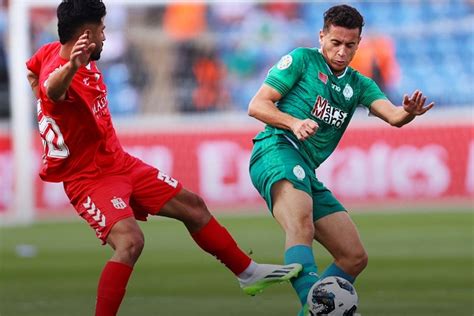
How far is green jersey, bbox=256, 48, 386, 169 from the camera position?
323 inches

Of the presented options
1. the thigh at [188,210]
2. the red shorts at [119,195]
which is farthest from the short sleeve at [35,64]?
the thigh at [188,210]

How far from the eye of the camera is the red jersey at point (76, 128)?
7633 mm

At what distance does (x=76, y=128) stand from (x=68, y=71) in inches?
28.4

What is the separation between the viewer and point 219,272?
42.8 ft

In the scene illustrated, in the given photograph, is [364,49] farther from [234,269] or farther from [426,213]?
[234,269]

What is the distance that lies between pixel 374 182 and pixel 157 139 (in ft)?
13.7

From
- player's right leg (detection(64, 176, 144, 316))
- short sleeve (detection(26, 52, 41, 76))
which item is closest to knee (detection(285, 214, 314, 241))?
player's right leg (detection(64, 176, 144, 316))

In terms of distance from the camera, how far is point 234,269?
829 centimetres

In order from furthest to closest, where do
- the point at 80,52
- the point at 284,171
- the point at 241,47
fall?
1. the point at 241,47
2. the point at 284,171
3. the point at 80,52

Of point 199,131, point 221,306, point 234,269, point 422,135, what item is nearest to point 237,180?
point 199,131

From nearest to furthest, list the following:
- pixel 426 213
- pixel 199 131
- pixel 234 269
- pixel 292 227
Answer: pixel 292 227 → pixel 234 269 → pixel 426 213 → pixel 199 131

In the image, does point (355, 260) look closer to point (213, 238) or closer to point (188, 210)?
point (213, 238)

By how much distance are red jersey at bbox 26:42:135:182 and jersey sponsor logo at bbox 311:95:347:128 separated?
134 cm

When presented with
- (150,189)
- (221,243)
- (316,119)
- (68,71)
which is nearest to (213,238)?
(221,243)
